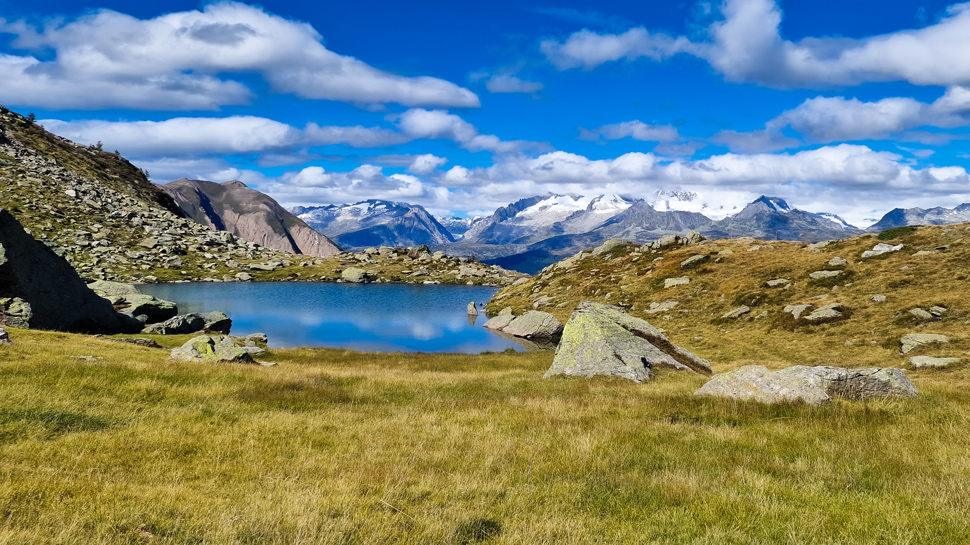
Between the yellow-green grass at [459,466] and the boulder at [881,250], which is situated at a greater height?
the boulder at [881,250]

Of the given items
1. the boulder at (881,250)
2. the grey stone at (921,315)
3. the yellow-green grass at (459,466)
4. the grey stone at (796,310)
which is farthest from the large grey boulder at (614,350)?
the boulder at (881,250)

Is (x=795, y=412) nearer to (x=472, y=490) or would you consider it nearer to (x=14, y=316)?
(x=472, y=490)

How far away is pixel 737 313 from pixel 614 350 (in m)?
32.0

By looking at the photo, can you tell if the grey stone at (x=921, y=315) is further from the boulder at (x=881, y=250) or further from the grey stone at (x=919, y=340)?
the boulder at (x=881, y=250)

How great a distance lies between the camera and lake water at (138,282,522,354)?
212ft

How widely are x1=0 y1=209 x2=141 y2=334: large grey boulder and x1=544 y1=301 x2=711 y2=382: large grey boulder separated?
40.6m

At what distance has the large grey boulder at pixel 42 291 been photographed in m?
38.5

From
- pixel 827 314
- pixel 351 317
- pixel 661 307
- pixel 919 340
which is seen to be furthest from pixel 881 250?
pixel 351 317

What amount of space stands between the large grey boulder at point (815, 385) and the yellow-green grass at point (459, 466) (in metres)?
0.92

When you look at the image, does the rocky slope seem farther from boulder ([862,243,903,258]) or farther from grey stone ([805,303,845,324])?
grey stone ([805,303,845,324])

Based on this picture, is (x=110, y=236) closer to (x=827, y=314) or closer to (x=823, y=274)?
(x=823, y=274)

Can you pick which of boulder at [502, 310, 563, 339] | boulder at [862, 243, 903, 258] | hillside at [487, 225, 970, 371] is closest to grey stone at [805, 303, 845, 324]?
hillside at [487, 225, 970, 371]

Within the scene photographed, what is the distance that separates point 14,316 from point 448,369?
3283cm

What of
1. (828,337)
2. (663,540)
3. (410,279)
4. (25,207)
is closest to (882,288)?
(828,337)
